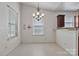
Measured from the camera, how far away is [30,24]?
313 cm

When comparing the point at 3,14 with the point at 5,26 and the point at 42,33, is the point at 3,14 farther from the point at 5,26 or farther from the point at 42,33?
the point at 42,33

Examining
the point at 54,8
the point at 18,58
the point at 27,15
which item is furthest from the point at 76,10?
the point at 18,58

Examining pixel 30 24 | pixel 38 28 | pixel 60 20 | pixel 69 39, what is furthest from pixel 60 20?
pixel 69 39

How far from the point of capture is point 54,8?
321 centimetres

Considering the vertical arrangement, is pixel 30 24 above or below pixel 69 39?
above

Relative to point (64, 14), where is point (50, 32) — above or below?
below

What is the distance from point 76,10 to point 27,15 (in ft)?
4.01

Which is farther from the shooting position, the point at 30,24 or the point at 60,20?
the point at 60,20

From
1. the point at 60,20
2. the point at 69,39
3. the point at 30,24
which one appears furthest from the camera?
the point at 69,39

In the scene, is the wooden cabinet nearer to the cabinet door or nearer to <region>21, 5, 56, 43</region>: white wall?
the cabinet door

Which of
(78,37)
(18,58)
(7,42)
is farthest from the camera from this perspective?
(7,42)

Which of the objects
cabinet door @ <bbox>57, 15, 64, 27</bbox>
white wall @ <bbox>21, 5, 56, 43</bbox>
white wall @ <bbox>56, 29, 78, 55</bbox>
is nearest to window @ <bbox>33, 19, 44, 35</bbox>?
white wall @ <bbox>21, 5, 56, 43</bbox>

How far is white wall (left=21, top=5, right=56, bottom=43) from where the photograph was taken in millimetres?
3053

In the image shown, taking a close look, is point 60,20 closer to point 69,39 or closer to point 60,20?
point 60,20
